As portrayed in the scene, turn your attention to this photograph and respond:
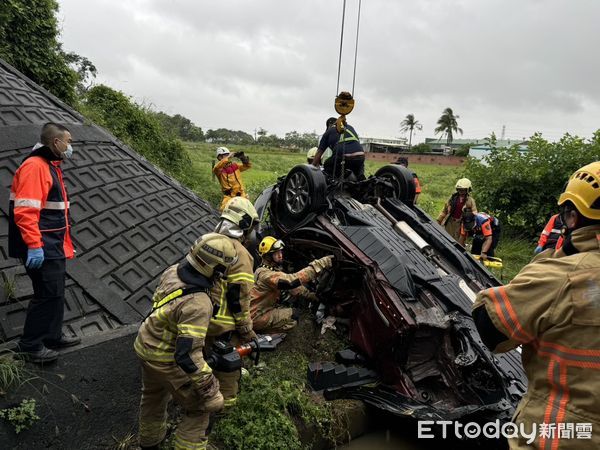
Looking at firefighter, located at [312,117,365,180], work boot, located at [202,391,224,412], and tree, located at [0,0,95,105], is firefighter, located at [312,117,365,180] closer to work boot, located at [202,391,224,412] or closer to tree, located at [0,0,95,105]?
work boot, located at [202,391,224,412]

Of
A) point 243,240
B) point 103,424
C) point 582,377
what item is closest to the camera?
point 582,377

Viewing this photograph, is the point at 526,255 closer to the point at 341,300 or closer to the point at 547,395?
the point at 341,300

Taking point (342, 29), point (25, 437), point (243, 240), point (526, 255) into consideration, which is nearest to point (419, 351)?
point (243, 240)

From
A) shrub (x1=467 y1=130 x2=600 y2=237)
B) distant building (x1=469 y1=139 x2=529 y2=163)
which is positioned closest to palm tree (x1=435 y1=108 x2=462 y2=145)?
distant building (x1=469 y1=139 x2=529 y2=163)

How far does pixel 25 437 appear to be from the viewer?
8.53ft

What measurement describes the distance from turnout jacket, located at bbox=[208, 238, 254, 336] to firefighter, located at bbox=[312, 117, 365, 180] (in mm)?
2381

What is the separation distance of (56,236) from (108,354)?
1043 millimetres

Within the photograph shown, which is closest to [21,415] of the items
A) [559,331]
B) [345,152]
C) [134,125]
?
[559,331]

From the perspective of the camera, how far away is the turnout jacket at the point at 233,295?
114 inches

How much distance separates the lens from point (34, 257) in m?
2.77

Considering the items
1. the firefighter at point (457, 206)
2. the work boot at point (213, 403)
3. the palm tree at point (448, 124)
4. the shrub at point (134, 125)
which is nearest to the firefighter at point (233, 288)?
the work boot at point (213, 403)

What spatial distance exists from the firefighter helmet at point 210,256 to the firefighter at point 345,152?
2.75 metres

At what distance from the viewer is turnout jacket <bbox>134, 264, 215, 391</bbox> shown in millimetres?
2221

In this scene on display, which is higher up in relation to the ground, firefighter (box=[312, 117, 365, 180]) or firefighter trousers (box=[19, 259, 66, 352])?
firefighter (box=[312, 117, 365, 180])
